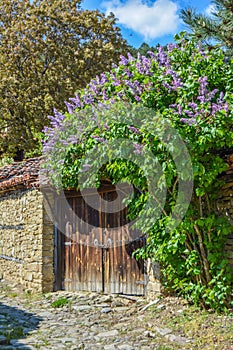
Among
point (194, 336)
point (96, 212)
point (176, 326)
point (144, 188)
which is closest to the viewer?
point (194, 336)

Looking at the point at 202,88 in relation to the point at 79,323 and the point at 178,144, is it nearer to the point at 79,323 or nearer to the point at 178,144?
the point at 178,144

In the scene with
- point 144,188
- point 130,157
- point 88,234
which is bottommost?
point 88,234

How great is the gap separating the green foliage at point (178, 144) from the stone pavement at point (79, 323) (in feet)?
2.89

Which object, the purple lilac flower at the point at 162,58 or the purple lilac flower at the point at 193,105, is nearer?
the purple lilac flower at the point at 193,105

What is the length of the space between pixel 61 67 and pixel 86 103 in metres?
9.21

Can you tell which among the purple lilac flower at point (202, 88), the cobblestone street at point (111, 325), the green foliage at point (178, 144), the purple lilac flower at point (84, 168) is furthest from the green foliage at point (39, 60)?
the purple lilac flower at point (202, 88)

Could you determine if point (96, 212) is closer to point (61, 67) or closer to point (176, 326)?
point (176, 326)

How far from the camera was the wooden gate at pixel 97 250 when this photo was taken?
7.25m

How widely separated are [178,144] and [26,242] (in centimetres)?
494

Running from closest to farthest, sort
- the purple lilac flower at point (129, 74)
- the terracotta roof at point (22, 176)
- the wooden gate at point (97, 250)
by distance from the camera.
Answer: the purple lilac flower at point (129, 74), the wooden gate at point (97, 250), the terracotta roof at point (22, 176)

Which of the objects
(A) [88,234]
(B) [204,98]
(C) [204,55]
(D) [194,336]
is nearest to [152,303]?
(D) [194,336]

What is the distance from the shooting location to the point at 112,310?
257 inches

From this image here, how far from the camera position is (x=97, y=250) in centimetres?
778

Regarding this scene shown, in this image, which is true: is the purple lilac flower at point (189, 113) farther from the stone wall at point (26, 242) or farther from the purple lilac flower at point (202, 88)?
the stone wall at point (26, 242)
